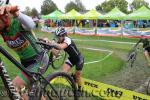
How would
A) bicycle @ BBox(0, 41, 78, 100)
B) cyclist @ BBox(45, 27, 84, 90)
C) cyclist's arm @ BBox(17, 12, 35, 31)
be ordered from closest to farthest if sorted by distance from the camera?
bicycle @ BBox(0, 41, 78, 100) → cyclist's arm @ BBox(17, 12, 35, 31) → cyclist @ BBox(45, 27, 84, 90)

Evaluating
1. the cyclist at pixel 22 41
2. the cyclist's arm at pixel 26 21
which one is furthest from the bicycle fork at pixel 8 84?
the cyclist's arm at pixel 26 21

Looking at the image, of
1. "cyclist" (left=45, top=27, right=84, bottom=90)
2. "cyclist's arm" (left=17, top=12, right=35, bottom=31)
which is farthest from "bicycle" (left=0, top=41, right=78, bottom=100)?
"cyclist" (left=45, top=27, right=84, bottom=90)

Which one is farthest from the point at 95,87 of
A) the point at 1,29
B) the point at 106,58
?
the point at 106,58

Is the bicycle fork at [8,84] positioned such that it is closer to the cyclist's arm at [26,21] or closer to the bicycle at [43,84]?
the bicycle at [43,84]

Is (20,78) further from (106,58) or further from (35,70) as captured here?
(106,58)

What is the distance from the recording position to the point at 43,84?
5.62 meters

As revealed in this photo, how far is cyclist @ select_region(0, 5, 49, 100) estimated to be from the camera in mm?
4980

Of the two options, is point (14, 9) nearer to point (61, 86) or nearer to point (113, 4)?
point (61, 86)

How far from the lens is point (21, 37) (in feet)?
17.6

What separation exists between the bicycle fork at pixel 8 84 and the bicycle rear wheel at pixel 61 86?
91cm

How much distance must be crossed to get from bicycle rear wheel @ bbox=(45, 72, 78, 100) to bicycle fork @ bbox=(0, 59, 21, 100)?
0.91 m

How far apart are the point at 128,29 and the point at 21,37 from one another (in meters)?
32.2

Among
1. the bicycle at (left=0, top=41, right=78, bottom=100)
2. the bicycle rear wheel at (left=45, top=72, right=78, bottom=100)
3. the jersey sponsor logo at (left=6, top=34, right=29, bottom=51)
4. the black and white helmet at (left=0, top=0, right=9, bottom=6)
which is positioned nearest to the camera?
the black and white helmet at (left=0, top=0, right=9, bottom=6)

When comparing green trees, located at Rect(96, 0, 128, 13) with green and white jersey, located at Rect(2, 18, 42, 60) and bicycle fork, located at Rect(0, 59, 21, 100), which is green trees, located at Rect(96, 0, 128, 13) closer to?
green and white jersey, located at Rect(2, 18, 42, 60)
